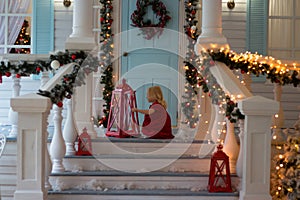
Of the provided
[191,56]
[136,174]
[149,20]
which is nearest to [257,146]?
[136,174]

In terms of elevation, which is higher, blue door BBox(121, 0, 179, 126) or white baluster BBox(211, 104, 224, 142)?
blue door BBox(121, 0, 179, 126)

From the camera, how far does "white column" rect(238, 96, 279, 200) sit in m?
4.61

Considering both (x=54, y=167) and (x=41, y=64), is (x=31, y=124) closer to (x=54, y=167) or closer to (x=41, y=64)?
(x=54, y=167)

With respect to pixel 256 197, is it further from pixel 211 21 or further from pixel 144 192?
pixel 211 21

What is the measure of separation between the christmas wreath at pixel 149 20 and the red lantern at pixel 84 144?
2.97m

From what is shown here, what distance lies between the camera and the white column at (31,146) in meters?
4.53

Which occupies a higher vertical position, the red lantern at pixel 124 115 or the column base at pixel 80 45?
the column base at pixel 80 45

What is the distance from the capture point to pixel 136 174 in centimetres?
538

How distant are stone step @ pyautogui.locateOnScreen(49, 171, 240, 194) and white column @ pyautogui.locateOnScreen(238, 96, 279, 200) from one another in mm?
555

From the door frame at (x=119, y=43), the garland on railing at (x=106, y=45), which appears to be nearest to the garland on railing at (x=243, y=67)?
the door frame at (x=119, y=43)

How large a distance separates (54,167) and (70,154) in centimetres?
38

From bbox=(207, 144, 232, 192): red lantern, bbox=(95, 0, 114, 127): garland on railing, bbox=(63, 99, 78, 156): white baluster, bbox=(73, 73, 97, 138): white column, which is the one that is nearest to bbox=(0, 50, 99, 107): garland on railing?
bbox=(63, 99, 78, 156): white baluster

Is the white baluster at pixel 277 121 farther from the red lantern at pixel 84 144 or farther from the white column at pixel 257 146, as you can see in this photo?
the red lantern at pixel 84 144

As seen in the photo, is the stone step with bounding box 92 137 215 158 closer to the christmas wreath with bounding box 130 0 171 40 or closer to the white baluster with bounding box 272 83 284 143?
the white baluster with bounding box 272 83 284 143
